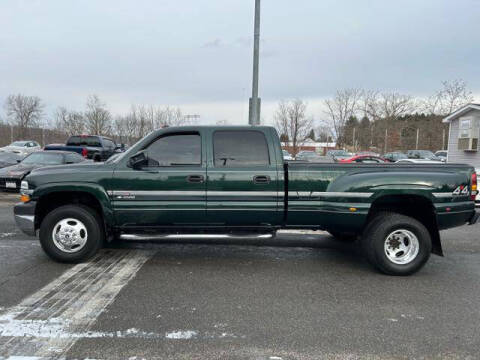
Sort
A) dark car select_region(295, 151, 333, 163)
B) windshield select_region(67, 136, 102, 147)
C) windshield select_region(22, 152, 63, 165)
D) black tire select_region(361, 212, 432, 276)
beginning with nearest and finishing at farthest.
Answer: black tire select_region(361, 212, 432, 276) < dark car select_region(295, 151, 333, 163) < windshield select_region(22, 152, 63, 165) < windshield select_region(67, 136, 102, 147)

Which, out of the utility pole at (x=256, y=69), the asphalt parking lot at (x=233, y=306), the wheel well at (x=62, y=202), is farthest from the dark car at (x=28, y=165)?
the wheel well at (x=62, y=202)

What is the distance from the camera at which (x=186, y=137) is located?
4918 mm

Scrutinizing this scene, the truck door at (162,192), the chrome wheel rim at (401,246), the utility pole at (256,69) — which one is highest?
the utility pole at (256,69)

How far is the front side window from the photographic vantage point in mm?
4824

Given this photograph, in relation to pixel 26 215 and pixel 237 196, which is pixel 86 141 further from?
pixel 237 196

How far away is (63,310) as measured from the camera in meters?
3.54

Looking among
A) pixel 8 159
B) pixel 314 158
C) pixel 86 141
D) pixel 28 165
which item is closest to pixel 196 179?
pixel 28 165

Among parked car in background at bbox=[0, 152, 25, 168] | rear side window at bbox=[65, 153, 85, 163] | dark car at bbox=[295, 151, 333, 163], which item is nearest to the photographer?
dark car at bbox=[295, 151, 333, 163]

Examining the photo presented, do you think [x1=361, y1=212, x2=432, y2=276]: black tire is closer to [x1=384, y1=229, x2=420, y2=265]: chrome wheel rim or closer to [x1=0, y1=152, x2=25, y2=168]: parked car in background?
[x1=384, y1=229, x2=420, y2=265]: chrome wheel rim

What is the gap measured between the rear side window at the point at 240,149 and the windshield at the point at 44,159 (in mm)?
8770

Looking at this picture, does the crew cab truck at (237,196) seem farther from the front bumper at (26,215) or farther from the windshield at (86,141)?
the windshield at (86,141)

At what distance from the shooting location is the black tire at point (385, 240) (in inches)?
183

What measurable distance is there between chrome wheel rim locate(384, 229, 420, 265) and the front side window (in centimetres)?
274

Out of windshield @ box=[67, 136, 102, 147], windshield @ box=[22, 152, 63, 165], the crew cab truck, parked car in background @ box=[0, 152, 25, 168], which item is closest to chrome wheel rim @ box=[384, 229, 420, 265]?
the crew cab truck
